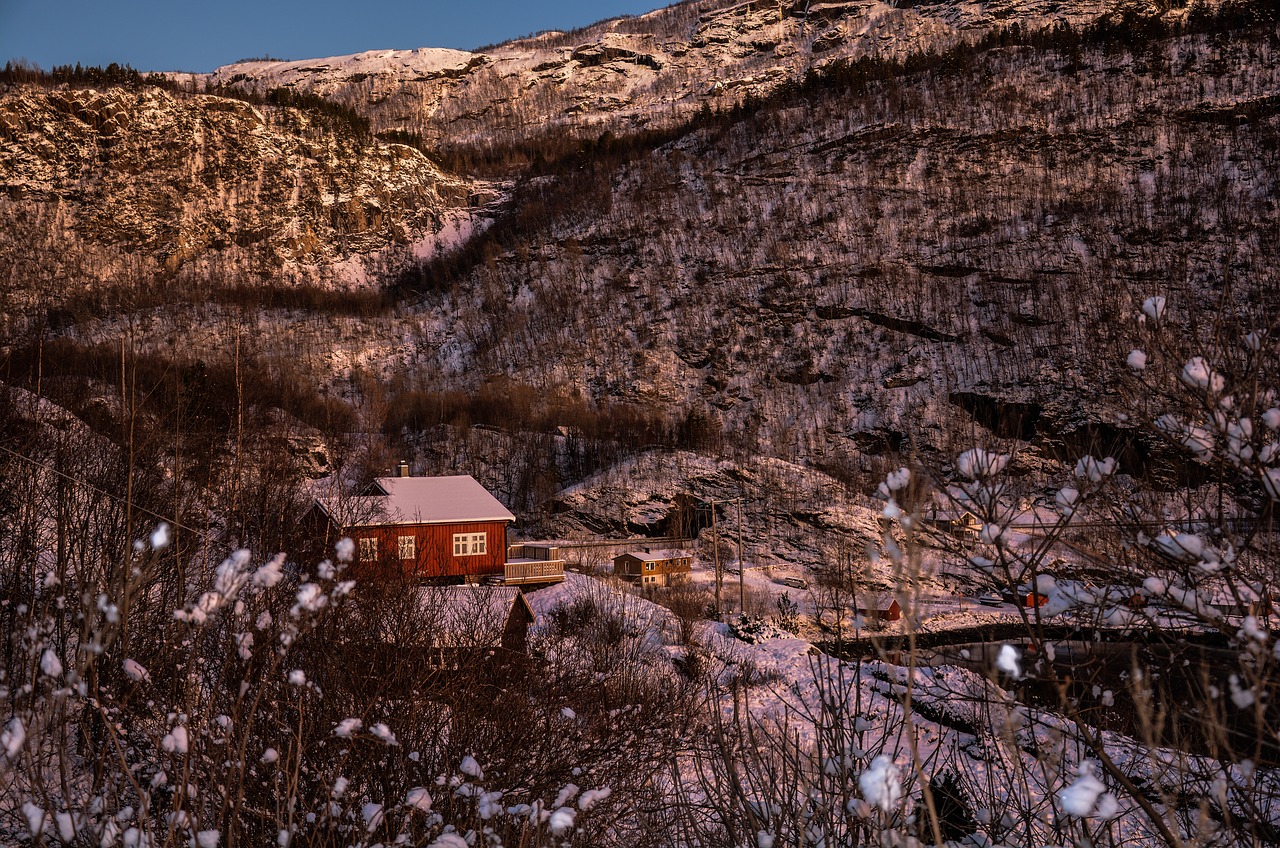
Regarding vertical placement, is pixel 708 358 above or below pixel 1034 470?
above

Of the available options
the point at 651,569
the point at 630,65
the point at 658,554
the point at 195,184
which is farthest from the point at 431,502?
the point at 630,65

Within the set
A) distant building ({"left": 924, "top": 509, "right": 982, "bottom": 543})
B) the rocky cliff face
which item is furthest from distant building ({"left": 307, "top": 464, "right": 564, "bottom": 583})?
the rocky cliff face

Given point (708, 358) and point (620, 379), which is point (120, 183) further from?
point (708, 358)

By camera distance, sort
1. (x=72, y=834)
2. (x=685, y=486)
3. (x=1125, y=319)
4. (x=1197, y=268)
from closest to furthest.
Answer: (x=72, y=834)
(x=1125, y=319)
(x=685, y=486)
(x=1197, y=268)

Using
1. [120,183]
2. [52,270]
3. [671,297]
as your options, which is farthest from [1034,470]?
[120,183]

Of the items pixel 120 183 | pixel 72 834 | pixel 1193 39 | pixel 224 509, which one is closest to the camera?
pixel 72 834

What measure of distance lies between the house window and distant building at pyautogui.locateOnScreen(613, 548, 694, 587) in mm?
6036

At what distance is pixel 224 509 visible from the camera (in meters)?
16.9

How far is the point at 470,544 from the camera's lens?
2602cm

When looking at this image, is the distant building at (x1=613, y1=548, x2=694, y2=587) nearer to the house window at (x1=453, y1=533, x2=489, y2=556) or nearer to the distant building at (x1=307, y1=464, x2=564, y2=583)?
the distant building at (x1=307, y1=464, x2=564, y2=583)

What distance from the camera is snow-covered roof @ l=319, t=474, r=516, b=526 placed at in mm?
24359

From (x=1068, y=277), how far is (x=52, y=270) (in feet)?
236

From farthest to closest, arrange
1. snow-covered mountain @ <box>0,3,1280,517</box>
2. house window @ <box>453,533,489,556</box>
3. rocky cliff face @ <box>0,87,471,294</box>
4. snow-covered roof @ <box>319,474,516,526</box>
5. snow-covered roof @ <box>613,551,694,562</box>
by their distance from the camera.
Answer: rocky cliff face @ <box>0,87,471,294</box>, snow-covered mountain @ <box>0,3,1280,517</box>, snow-covered roof @ <box>613,551,694,562</box>, house window @ <box>453,533,489,556</box>, snow-covered roof @ <box>319,474,516,526</box>

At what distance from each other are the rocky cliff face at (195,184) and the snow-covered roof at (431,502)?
47.9 m
